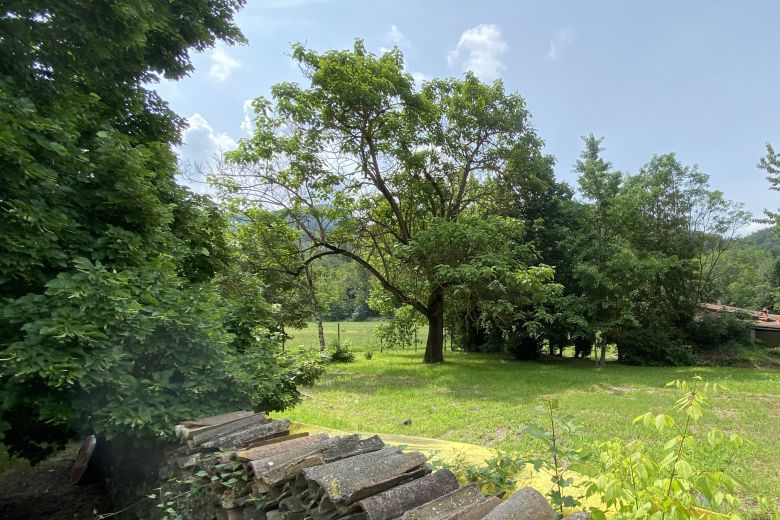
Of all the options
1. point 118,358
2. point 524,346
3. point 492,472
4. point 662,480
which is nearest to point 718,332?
point 524,346

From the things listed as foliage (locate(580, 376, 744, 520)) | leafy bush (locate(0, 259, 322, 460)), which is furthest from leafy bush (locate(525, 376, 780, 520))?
leafy bush (locate(0, 259, 322, 460))

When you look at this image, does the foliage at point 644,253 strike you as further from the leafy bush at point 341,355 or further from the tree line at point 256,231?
the leafy bush at point 341,355

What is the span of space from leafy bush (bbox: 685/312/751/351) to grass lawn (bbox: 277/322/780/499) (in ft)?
14.1

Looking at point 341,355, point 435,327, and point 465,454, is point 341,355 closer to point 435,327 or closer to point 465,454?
point 435,327

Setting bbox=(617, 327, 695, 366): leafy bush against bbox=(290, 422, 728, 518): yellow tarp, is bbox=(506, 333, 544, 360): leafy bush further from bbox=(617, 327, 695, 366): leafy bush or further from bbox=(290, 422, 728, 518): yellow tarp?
bbox=(290, 422, 728, 518): yellow tarp

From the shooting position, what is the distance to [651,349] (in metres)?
16.7

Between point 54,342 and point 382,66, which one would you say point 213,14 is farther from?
point 382,66

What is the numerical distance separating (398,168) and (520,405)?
28.0 feet

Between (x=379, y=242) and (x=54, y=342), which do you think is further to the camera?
(x=379, y=242)

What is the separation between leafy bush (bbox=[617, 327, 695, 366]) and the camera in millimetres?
16609

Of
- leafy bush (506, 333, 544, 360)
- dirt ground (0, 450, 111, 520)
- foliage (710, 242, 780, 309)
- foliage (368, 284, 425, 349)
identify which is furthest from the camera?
foliage (710, 242, 780, 309)

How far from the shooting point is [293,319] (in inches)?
594

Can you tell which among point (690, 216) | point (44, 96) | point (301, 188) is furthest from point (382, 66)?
point (690, 216)

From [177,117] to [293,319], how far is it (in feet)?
37.0
